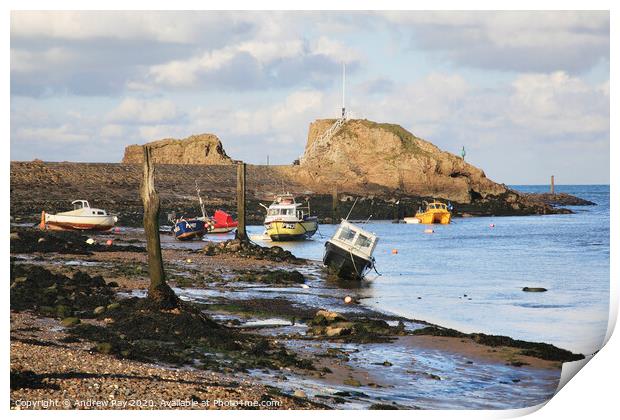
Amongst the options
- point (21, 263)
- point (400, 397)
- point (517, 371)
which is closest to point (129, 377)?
point (400, 397)

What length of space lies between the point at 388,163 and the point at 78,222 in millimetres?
58434

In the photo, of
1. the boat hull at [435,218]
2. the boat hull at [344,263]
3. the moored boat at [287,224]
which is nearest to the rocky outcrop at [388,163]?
the boat hull at [435,218]

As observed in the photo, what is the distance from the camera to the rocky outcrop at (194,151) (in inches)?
3752

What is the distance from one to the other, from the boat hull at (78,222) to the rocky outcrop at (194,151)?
172 feet

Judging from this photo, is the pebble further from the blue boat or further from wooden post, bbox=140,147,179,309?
the blue boat

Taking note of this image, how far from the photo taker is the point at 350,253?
31188 mm

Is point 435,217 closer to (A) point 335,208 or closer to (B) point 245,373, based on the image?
(A) point 335,208

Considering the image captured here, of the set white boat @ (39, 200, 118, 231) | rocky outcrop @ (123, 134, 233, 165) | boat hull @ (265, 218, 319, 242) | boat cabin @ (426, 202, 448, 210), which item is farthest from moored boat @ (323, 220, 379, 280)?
rocky outcrop @ (123, 134, 233, 165)

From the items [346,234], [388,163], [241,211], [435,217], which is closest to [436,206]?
[435,217]

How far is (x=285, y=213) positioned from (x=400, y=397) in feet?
125

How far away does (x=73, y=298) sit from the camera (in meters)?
18.1

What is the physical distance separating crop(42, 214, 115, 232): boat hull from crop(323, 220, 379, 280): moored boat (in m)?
13.0

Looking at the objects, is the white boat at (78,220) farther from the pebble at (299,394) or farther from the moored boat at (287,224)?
the pebble at (299,394)

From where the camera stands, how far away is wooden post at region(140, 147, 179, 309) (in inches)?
663
